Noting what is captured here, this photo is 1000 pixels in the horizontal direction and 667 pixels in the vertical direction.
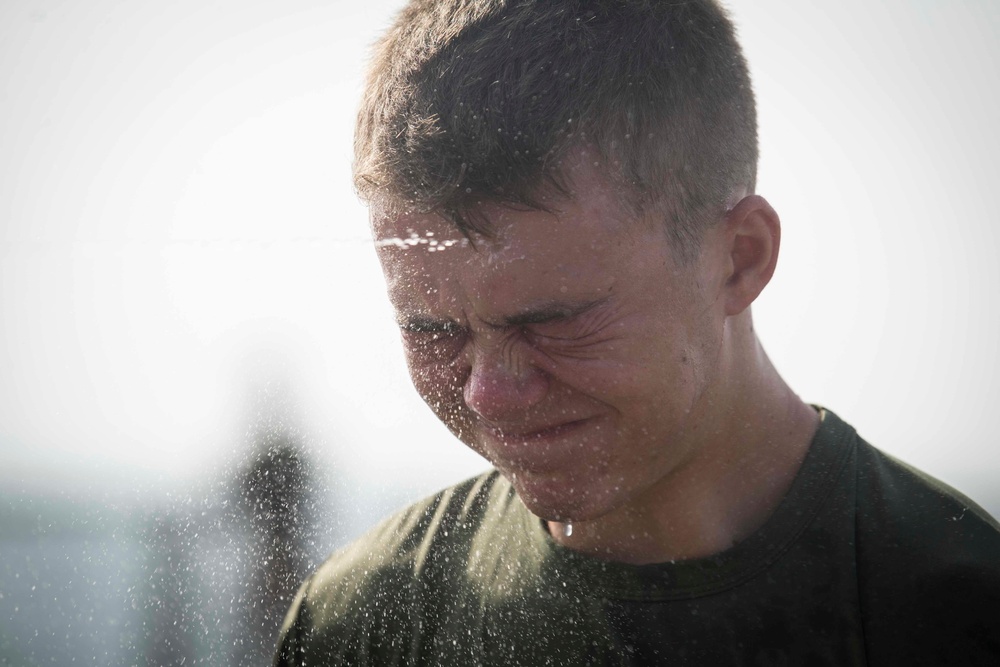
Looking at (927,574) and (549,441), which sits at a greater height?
(549,441)

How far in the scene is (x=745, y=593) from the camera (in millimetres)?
1732

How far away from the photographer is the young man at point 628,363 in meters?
1.55

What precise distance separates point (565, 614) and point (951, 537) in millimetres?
889

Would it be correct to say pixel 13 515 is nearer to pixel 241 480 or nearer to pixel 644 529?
pixel 241 480

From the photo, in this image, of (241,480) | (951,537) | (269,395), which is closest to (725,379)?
(951,537)

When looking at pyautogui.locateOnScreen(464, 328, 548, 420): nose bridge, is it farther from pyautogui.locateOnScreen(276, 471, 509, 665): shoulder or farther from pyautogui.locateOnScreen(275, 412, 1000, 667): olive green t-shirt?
pyautogui.locateOnScreen(276, 471, 509, 665): shoulder

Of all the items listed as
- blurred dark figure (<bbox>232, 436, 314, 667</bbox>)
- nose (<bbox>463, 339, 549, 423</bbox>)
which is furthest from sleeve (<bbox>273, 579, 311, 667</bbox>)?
nose (<bbox>463, 339, 549, 423</bbox>)

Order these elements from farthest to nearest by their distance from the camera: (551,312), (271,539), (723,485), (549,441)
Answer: (271,539)
(723,485)
(549,441)
(551,312)

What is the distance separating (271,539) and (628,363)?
1.87m

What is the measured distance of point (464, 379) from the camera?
1749 mm

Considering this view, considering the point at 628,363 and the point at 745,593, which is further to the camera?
the point at 745,593

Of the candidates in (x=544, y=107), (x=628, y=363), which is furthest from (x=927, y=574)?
(x=544, y=107)

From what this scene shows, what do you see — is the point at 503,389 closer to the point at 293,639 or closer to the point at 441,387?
the point at 441,387

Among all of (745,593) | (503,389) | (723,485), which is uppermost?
(503,389)
